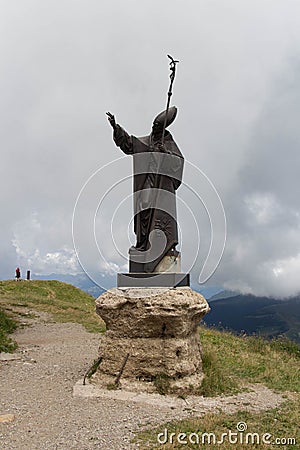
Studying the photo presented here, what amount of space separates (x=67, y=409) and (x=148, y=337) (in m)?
1.95

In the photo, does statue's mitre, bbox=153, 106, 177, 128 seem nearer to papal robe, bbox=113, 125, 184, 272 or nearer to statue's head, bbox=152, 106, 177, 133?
statue's head, bbox=152, 106, 177, 133

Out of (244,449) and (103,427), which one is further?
(103,427)

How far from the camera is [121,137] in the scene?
877cm

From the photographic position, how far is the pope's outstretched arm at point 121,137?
28.2 ft

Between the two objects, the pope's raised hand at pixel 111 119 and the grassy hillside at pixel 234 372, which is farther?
the pope's raised hand at pixel 111 119

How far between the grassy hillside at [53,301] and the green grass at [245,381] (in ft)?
18.9

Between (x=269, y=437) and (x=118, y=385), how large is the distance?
2.92m

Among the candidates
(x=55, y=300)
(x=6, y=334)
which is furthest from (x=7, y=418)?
(x=55, y=300)

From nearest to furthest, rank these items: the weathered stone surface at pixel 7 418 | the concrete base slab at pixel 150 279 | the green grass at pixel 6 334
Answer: the weathered stone surface at pixel 7 418, the concrete base slab at pixel 150 279, the green grass at pixel 6 334

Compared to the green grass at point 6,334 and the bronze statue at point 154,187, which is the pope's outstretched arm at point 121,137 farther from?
the green grass at point 6,334

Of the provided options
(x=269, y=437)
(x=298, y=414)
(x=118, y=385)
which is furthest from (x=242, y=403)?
(x=118, y=385)

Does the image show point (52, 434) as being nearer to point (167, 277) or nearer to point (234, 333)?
point (167, 277)

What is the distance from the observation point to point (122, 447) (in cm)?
498

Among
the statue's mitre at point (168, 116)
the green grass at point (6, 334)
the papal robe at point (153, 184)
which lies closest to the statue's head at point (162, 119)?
the statue's mitre at point (168, 116)
